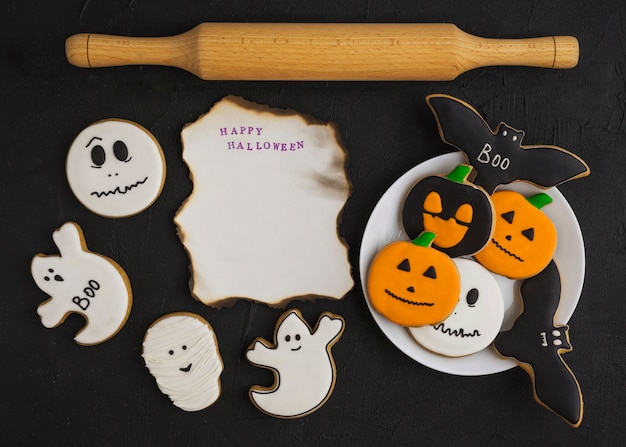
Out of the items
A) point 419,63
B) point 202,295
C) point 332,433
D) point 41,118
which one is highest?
point 419,63

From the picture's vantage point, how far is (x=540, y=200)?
804 mm

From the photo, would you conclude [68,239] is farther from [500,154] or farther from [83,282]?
[500,154]

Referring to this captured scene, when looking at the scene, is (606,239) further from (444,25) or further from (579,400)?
(444,25)

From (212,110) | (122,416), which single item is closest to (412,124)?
(212,110)

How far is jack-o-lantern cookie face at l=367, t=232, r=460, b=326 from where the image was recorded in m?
0.78

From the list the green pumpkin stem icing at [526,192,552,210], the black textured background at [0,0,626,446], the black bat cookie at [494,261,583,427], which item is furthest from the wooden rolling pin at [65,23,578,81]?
the black bat cookie at [494,261,583,427]

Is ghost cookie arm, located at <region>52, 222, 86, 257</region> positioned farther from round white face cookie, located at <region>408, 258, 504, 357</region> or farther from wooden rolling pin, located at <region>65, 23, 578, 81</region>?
round white face cookie, located at <region>408, 258, 504, 357</region>

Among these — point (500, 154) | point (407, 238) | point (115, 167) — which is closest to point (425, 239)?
point (407, 238)

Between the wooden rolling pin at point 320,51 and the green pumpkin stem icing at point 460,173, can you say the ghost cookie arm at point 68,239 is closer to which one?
the wooden rolling pin at point 320,51

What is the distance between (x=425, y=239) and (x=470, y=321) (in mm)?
122

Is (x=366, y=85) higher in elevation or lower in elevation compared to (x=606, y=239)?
higher

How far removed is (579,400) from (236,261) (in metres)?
0.49

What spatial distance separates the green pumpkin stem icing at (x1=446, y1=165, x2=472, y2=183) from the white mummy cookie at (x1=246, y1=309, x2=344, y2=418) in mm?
239

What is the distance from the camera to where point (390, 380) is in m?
0.86
